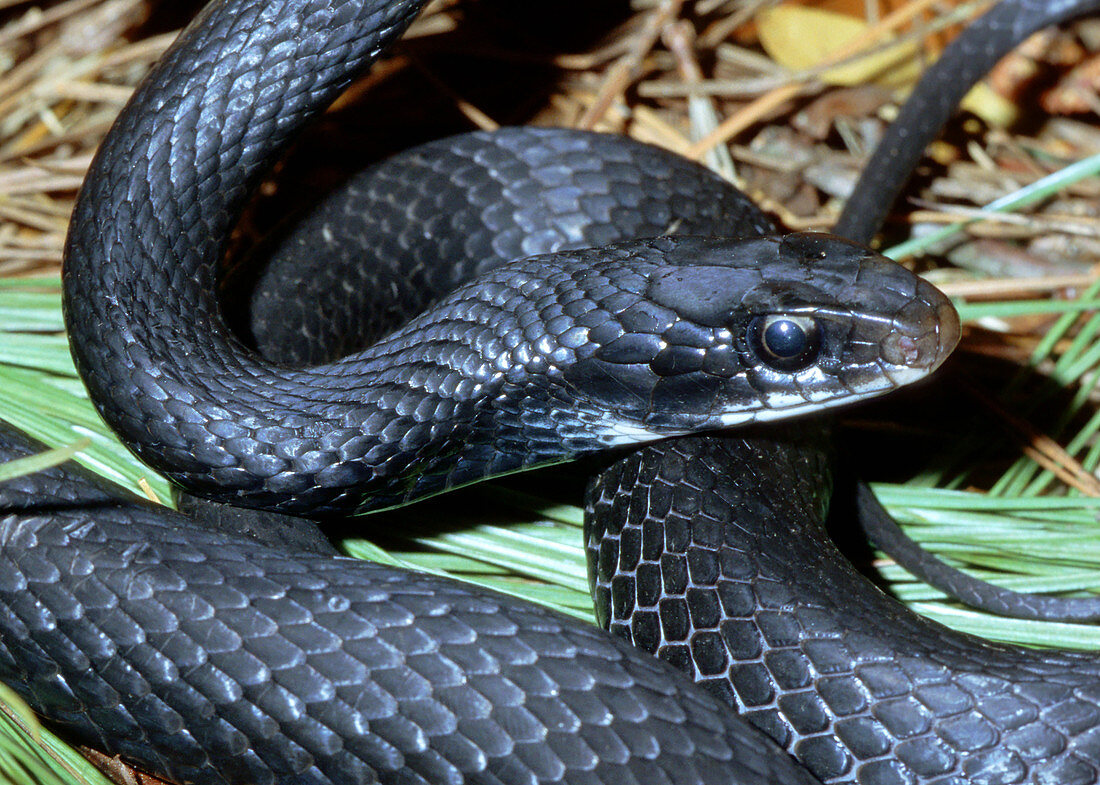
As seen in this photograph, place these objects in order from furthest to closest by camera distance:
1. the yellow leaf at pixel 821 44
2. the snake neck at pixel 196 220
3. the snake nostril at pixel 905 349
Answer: the yellow leaf at pixel 821 44, the snake neck at pixel 196 220, the snake nostril at pixel 905 349

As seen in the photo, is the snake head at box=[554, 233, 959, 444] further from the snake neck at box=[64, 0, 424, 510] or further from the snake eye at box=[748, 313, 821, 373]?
the snake neck at box=[64, 0, 424, 510]

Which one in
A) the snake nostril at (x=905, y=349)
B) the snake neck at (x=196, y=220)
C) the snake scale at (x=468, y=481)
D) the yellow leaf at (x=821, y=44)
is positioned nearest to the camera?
the snake scale at (x=468, y=481)

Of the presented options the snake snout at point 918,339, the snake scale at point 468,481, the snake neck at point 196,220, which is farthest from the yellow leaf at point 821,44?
the snake snout at point 918,339

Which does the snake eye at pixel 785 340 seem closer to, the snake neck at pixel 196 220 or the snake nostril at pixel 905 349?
the snake nostril at pixel 905 349

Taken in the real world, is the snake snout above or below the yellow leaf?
below

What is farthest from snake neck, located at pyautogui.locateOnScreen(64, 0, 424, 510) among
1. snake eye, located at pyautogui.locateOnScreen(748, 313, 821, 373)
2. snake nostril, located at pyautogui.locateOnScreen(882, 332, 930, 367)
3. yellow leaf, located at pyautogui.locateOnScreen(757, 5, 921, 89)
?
yellow leaf, located at pyautogui.locateOnScreen(757, 5, 921, 89)

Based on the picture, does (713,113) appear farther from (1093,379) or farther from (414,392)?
(414,392)

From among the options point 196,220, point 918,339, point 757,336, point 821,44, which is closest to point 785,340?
point 757,336
